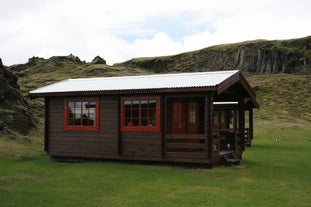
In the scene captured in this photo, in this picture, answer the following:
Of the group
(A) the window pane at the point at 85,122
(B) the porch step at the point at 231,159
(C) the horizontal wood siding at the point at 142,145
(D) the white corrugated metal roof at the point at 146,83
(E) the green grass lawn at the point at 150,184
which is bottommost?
(E) the green grass lawn at the point at 150,184

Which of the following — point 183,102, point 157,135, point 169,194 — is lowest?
point 169,194

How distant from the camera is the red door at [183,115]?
A: 1688 cm

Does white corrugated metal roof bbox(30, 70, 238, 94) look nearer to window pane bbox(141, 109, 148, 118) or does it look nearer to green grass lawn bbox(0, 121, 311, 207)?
window pane bbox(141, 109, 148, 118)

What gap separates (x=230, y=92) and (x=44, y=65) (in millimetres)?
76396

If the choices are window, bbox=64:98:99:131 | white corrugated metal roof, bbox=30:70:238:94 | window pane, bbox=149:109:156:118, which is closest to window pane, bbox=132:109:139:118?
window pane, bbox=149:109:156:118

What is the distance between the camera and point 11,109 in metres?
24.7

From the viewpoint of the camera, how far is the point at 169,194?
10.5 metres

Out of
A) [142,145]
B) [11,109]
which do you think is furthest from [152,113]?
[11,109]

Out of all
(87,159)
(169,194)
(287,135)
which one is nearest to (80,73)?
(287,135)

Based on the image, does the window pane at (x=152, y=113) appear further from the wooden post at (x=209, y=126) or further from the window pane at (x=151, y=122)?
the wooden post at (x=209, y=126)

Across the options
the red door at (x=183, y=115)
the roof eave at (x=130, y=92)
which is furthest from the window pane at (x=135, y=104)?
Answer: the red door at (x=183, y=115)

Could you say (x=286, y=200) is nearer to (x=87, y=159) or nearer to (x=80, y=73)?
(x=87, y=159)

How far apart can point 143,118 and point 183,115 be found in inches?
68.9

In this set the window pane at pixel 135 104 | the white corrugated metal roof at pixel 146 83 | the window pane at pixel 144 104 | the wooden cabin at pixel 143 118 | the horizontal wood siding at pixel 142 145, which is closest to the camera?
the wooden cabin at pixel 143 118
